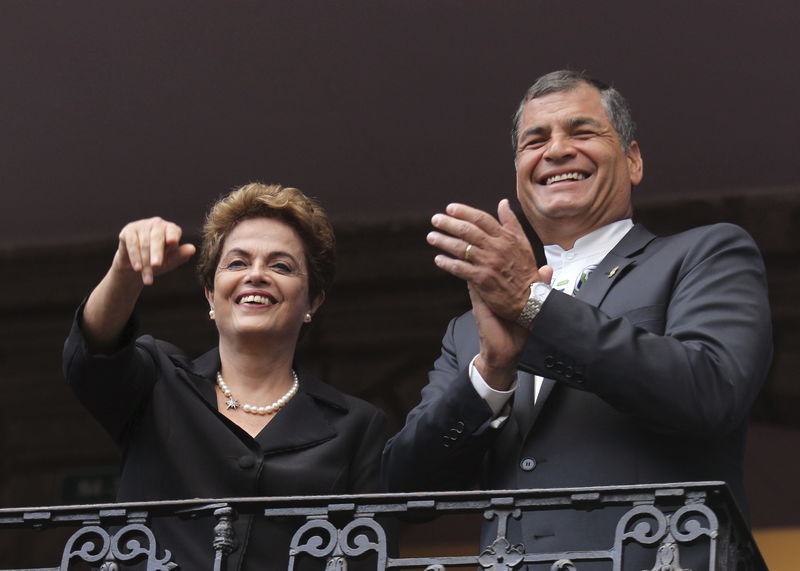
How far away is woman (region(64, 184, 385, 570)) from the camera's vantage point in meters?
4.03

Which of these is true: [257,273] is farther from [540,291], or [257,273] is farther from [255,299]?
[540,291]

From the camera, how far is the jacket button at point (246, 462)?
13.5 ft

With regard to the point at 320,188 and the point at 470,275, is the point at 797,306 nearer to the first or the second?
the point at 320,188

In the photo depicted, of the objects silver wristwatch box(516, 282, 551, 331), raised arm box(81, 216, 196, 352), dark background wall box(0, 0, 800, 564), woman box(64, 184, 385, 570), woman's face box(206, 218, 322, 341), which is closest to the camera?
silver wristwatch box(516, 282, 551, 331)

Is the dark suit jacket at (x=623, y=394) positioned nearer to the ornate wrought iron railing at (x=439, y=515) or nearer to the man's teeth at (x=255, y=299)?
the ornate wrought iron railing at (x=439, y=515)

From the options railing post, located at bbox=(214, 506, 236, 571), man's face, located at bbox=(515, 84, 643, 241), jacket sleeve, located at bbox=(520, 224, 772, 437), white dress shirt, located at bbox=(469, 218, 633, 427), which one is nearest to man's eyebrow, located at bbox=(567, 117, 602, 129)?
man's face, located at bbox=(515, 84, 643, 241)

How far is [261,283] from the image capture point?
4391 millimetres

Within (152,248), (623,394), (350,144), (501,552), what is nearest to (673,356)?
(623,394)

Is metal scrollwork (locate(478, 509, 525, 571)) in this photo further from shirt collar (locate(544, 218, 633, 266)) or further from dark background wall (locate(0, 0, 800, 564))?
dark background wall (locate(0, 0, 800, 564))

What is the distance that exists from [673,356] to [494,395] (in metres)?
0.41

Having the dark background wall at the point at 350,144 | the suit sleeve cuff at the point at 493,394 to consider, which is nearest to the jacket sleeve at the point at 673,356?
the suit sleeve cuff at the point at 493,394

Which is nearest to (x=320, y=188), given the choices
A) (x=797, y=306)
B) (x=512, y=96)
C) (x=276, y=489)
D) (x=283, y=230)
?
(x=512, y=96)

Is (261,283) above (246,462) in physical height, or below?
above

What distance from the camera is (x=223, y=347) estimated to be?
4430mm
